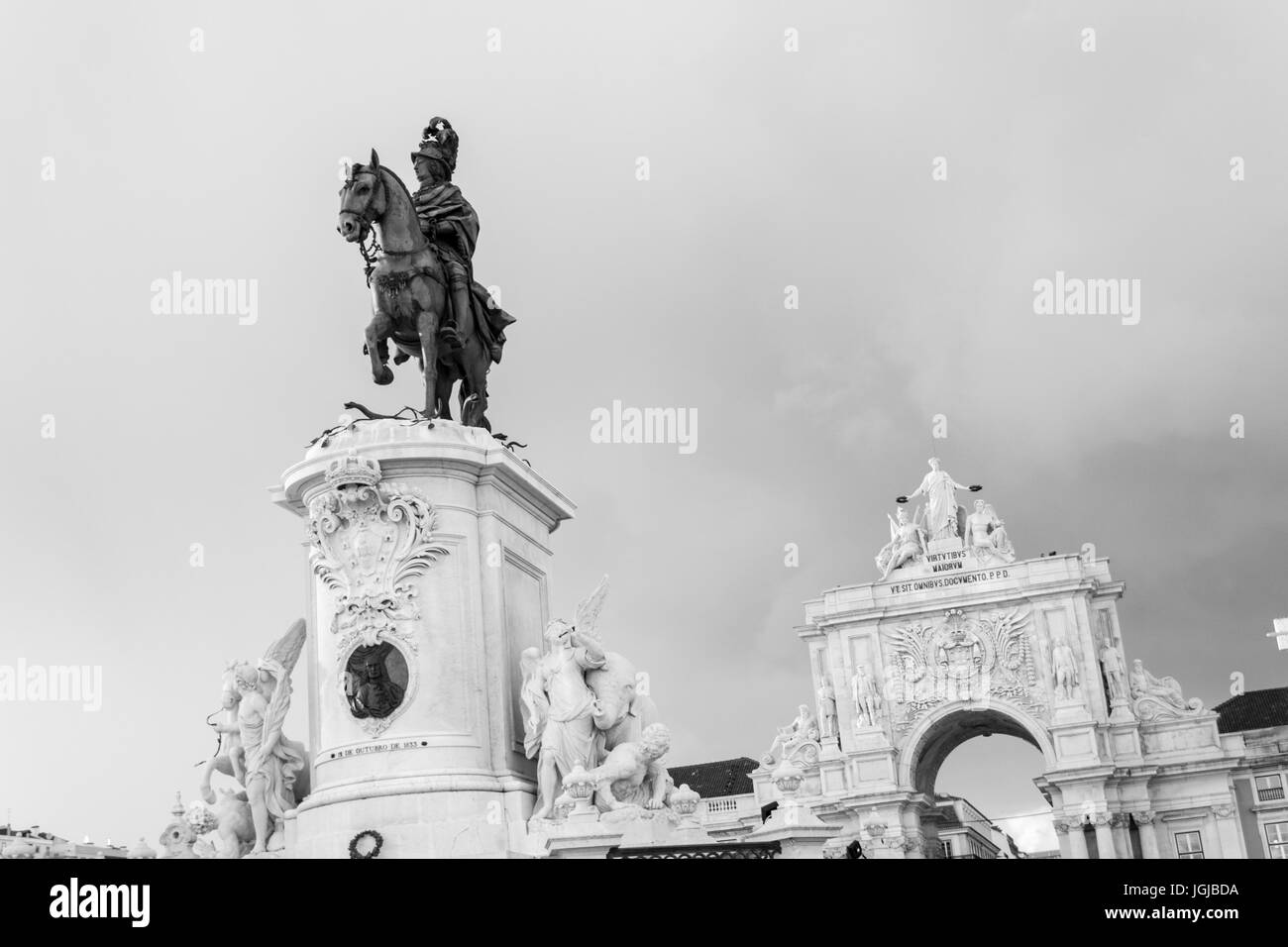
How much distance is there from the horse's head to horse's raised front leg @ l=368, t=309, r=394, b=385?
818mm

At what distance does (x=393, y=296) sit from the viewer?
1162cm

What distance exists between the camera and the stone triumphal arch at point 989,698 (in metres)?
65.7

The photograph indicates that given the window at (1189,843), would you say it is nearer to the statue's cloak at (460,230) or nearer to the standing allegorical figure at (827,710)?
the standing allegorical figure at (827,710)

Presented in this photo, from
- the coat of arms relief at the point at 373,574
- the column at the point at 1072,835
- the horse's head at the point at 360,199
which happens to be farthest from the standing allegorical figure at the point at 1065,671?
the horse's head at the point at 360,199

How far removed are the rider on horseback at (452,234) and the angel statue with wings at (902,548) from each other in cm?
6059

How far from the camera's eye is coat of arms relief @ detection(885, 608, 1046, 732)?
68312mm

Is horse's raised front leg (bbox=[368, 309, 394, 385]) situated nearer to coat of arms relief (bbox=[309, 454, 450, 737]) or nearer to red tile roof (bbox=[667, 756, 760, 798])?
coat of arms relief (bbox=[309, 454, 450, 737])

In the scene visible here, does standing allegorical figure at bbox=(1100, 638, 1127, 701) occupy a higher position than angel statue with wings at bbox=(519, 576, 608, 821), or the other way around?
standing allegorical figure at bbox=(1100, 638, 1127, 701)

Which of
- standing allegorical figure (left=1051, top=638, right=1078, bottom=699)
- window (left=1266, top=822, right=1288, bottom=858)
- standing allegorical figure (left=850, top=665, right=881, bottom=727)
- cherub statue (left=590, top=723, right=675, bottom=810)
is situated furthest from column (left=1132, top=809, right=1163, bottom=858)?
cherub statue (left=590, top=723, right=675, bottom=810)

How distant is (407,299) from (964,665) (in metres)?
60.8

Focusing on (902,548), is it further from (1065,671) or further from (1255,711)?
(1255,711)

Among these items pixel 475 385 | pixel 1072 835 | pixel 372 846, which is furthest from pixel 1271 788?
pixel 372 846
